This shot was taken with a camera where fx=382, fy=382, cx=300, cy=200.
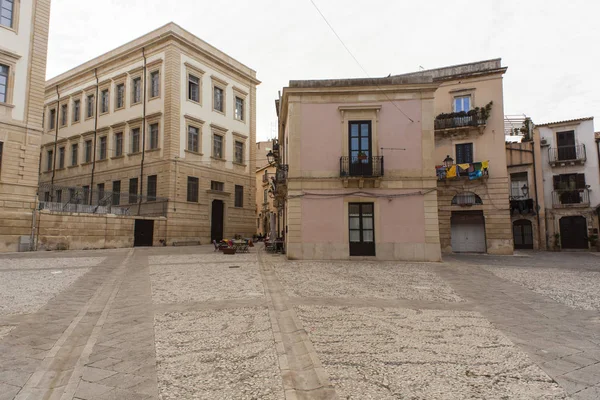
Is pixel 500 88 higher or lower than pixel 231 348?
higher

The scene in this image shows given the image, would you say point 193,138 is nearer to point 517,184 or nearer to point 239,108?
point 239,108

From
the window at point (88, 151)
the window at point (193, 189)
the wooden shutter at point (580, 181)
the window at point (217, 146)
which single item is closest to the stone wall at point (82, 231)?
the window at point (193, 189)

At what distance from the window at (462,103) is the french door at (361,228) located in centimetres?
1048

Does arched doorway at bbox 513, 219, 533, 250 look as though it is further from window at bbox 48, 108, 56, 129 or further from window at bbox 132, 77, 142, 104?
window at bbox 48, 108, 56, 129

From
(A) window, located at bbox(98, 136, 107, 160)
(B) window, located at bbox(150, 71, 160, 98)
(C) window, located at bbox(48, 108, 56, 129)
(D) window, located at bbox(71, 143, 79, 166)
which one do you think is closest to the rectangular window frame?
(B) window, located at bbox(150, 71, 160, 98)

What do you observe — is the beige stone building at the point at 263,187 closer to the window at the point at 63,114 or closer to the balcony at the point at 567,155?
the window at the point at 63,114

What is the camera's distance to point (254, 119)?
33.4m

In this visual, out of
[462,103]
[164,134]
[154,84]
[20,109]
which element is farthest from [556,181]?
[20,109]

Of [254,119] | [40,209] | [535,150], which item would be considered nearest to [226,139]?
[254,119]

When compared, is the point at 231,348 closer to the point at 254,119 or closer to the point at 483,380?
the point at 483,380

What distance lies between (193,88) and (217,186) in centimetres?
745

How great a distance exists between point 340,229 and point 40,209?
47.9 feet

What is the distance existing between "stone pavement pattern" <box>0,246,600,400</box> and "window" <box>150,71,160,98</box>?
816 inches

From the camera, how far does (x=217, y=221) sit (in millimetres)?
29188
